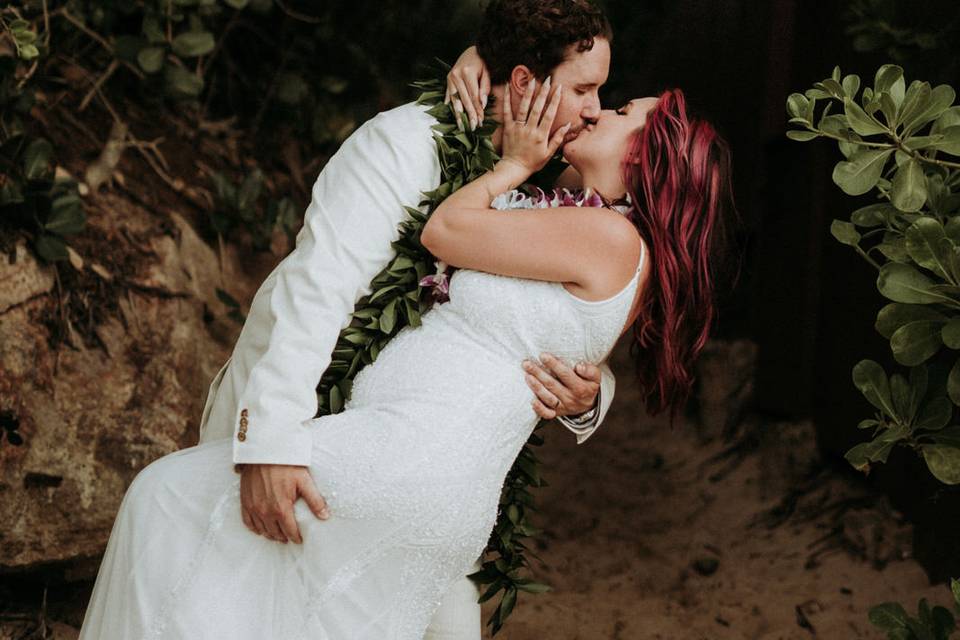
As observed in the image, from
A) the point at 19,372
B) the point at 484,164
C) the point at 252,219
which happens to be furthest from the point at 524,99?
the point at 252,219

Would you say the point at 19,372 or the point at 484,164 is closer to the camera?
the point at 484,164

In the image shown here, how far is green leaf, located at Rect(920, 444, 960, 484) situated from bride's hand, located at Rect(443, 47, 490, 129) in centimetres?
120

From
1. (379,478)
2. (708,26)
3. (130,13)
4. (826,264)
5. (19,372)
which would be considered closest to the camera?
(379,478)

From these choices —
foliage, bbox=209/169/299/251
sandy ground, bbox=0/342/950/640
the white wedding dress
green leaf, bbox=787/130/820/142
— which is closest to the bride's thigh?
the white wedding dress

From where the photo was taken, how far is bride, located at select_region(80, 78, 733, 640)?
2025 mm

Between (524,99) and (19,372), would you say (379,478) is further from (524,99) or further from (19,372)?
(19,372)

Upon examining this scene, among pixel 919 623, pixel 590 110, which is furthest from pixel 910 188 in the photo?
pixel 919 623

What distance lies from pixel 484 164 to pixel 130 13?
2577 millimetres

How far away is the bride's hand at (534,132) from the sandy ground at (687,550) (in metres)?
1.90

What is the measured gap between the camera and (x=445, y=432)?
2.10 metres

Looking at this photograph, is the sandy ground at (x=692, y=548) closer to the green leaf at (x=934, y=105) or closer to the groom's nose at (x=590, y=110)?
the groom's nose at (x=590, y=110)

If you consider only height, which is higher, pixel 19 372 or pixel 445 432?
pixel 445 432

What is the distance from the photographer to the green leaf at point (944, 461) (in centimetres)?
217

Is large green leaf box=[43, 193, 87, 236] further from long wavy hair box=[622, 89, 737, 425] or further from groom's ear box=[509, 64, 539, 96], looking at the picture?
long wavy hair box=[622, 89, 737, 425]
